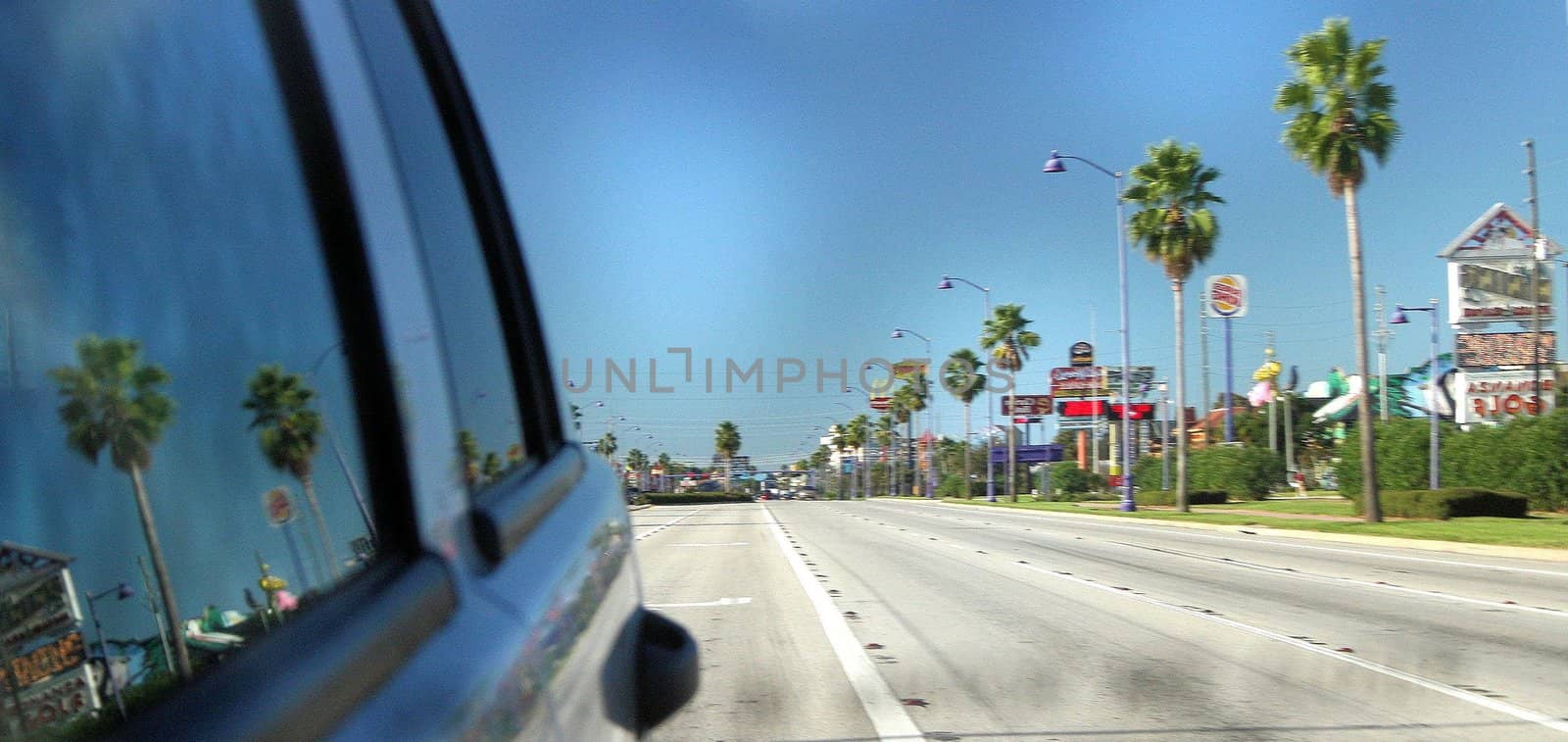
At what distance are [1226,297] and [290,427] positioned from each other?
77.7m

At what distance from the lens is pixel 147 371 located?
1.08m

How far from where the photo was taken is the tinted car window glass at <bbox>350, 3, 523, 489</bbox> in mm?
1942

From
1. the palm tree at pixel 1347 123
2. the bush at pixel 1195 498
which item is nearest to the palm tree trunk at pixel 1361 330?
the palm tree at pixel 1347 123

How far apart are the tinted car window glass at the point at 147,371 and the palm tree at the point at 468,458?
1.23 ft

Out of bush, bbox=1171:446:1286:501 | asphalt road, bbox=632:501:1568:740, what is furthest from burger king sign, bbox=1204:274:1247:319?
asphalt road, bbox=632:501:1568:740

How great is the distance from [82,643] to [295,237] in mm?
619

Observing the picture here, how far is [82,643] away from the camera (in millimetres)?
973

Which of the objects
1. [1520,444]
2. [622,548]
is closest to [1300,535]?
[1520,444]

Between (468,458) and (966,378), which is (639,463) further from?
(468,458)

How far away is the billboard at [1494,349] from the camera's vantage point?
5747 cm

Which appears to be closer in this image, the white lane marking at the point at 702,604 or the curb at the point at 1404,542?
the white lane marking at the point at 702,604

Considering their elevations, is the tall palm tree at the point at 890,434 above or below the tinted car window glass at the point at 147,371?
above

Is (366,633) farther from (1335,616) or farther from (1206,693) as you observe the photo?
(1335,616)

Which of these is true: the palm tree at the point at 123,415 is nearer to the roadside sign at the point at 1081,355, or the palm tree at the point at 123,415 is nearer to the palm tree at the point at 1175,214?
the palm tree at the point at 1175,214
